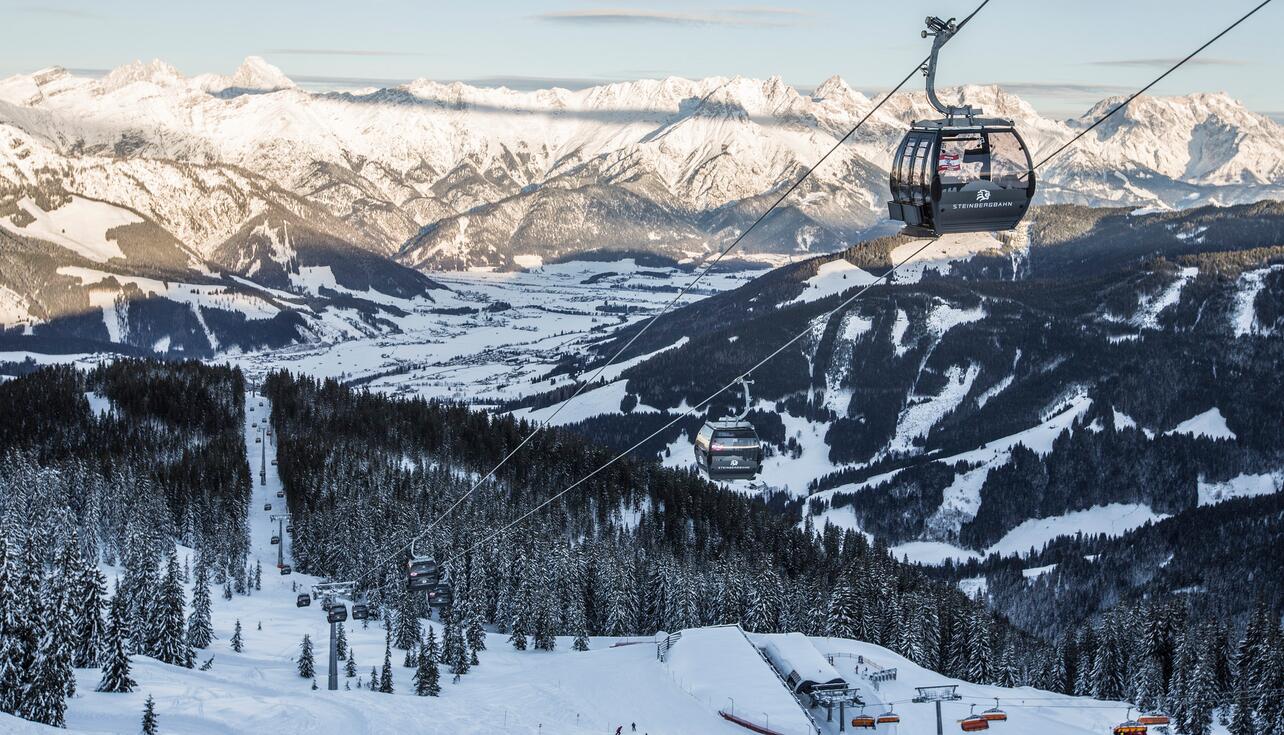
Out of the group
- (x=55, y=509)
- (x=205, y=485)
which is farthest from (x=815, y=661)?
(x=205, y=485)

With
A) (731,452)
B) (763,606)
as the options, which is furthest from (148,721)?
(763,606)

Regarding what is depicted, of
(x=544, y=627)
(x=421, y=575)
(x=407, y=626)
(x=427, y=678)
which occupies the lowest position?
(x=544, y=627)

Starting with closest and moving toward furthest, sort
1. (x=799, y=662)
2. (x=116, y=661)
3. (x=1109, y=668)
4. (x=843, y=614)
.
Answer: (x=116, y=661)
(x=799, y=662)
(x=1109, y=668)
(x=843, y=614)

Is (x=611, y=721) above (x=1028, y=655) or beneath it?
above

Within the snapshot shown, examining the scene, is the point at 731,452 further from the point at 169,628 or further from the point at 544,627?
the point at 544,627

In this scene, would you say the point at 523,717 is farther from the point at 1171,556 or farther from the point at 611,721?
the point at 1171,556

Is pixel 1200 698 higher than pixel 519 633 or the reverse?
the reverse
